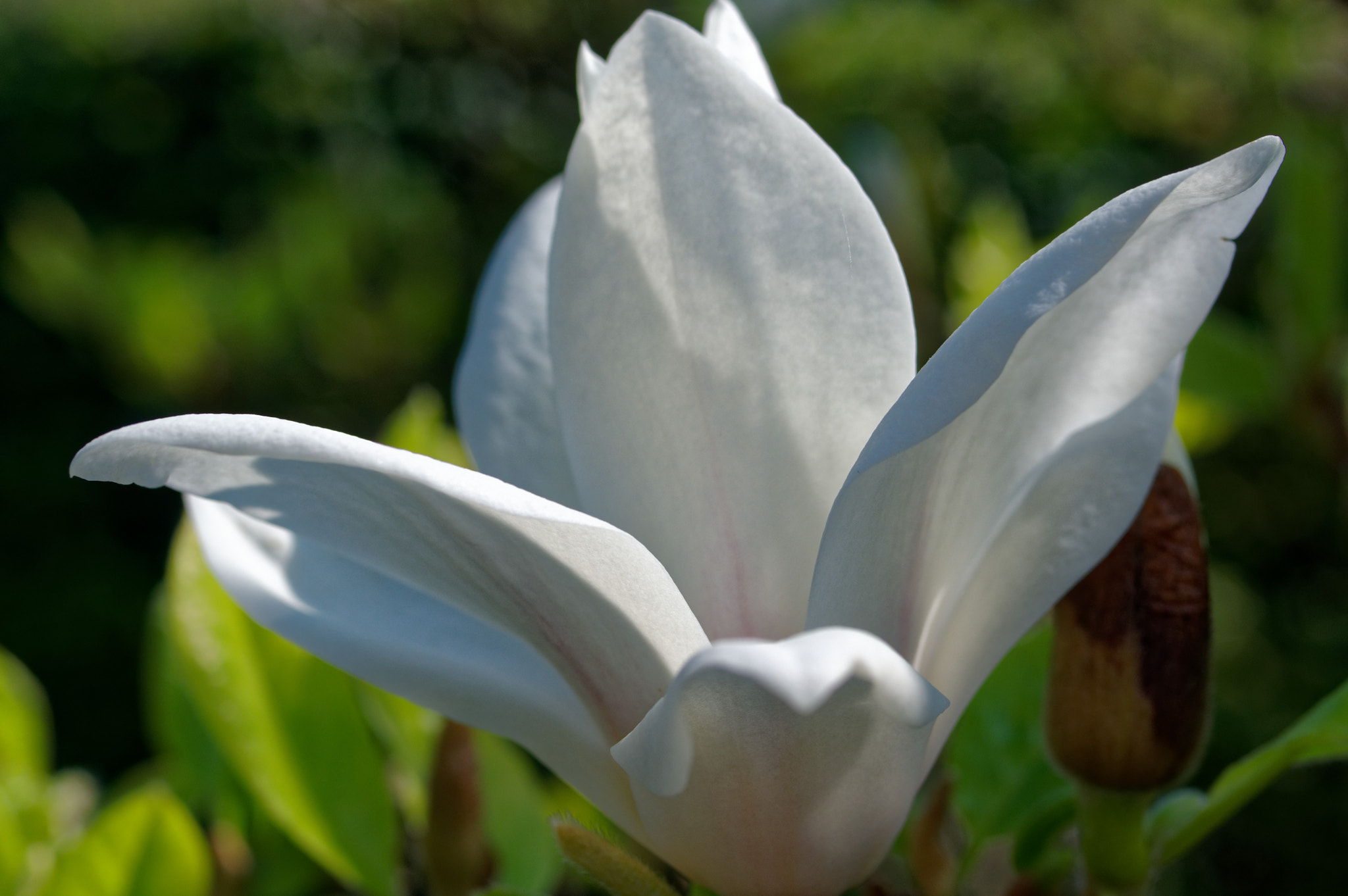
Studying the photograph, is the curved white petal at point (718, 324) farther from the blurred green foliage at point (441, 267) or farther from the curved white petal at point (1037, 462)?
the blurred green foliage at point (441, 267)

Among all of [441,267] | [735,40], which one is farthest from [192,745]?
[441,267]

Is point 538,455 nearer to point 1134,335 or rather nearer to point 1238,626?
point 1134,335

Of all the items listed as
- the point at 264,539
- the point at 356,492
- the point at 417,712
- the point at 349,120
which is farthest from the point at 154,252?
the point at 356,492

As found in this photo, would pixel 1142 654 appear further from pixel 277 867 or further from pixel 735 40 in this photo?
pixel 277 867

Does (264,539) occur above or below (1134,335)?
below

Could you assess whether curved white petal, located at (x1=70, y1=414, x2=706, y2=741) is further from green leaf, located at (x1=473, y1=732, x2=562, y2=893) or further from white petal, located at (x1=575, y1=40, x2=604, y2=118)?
green leaf, located at (x1=473, y1=732, x2=562, y2=893)
